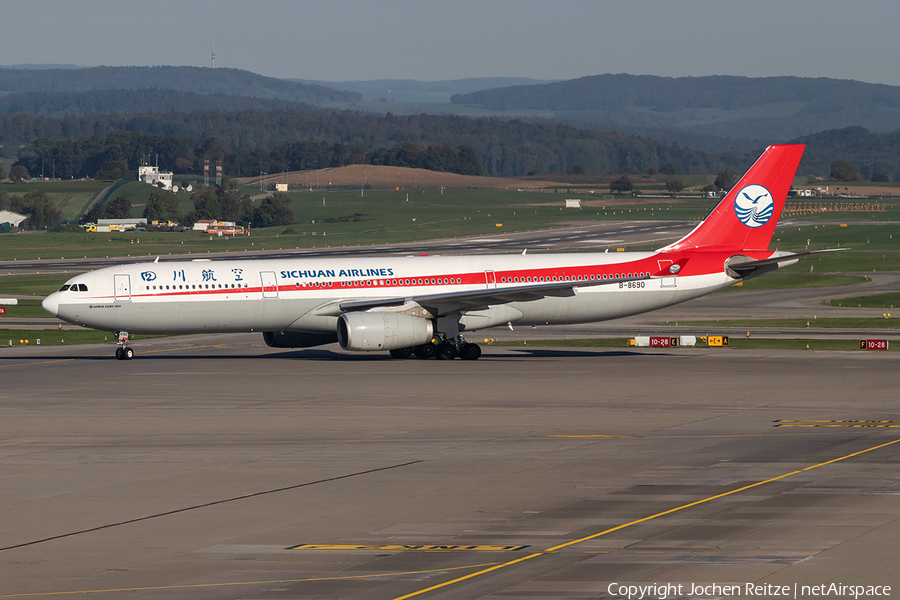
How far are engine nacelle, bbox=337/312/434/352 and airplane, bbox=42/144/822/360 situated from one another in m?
0.05

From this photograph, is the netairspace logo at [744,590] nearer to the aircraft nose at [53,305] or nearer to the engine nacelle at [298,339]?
the engine nacelle at [298,339]

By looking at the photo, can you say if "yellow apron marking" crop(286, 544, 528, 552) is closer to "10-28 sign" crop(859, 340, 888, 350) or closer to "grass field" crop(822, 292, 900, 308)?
"10-28 sign" crop(859, 340, 888, 350)

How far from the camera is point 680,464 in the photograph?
27.3 metres

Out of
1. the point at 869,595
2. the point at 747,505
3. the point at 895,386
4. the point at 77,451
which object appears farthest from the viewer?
the point at 895,386

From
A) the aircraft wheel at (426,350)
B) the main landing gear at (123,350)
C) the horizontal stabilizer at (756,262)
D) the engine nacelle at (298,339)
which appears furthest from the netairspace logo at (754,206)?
the main landing gear at (123,350)

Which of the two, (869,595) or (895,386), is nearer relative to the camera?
(869,595)

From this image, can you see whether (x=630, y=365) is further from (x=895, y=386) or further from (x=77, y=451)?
(x=77, y=451)

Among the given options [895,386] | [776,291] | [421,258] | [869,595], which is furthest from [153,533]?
[776,291]

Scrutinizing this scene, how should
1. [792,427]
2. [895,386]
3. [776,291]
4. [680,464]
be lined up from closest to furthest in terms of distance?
1. [680,464]
2. [792,427]
3. [895,386]
4. [776,291]

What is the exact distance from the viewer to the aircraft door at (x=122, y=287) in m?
50.2

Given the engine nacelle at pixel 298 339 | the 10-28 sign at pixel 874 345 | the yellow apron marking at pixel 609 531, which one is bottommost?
the 10-28 sign at pixel 874 345

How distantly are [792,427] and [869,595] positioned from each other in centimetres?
1756

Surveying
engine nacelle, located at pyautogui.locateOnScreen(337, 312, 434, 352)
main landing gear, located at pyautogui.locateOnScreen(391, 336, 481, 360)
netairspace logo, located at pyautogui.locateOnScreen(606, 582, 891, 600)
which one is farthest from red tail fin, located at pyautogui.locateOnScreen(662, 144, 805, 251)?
netairspace logo, located at pyautogui.locateOnScreen(606, 582, 891, 600)

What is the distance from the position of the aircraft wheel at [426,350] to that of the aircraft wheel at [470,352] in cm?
129
